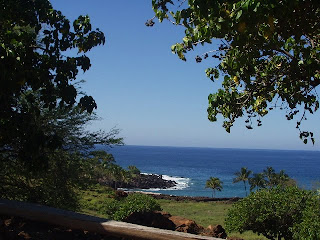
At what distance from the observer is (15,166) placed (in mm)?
10344

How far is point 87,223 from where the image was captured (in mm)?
4512

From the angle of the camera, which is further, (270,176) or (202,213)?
(270,176)

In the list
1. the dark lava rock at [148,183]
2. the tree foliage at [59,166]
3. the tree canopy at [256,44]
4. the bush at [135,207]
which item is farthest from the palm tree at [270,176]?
the tree canopy at [256,44]

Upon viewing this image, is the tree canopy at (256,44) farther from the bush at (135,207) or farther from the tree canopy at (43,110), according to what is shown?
the bush at (135,207)

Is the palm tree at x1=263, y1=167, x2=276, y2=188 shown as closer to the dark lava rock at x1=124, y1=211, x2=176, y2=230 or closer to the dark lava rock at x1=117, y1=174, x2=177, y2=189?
the dark lava rock at x1=117, y1=174, x2=177, y2=189

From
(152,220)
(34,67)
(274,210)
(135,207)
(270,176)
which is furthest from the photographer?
(270,176)

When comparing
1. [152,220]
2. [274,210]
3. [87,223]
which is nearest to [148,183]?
[274,210]

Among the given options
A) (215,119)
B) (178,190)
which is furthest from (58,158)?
(178,190)

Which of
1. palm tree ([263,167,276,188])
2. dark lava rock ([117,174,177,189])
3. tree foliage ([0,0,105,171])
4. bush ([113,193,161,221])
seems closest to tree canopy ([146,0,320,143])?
tree foliage ([0,0,105,171])

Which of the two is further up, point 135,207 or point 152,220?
point 152,220

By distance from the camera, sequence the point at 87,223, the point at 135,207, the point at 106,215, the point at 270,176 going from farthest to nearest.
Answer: the point at 270,176
the point at 106,215
the point at 135,207
the point at 87,223

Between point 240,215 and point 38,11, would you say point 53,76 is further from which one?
point 240,215

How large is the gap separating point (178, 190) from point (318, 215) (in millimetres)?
94255

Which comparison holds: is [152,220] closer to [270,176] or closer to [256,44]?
[256,44]
